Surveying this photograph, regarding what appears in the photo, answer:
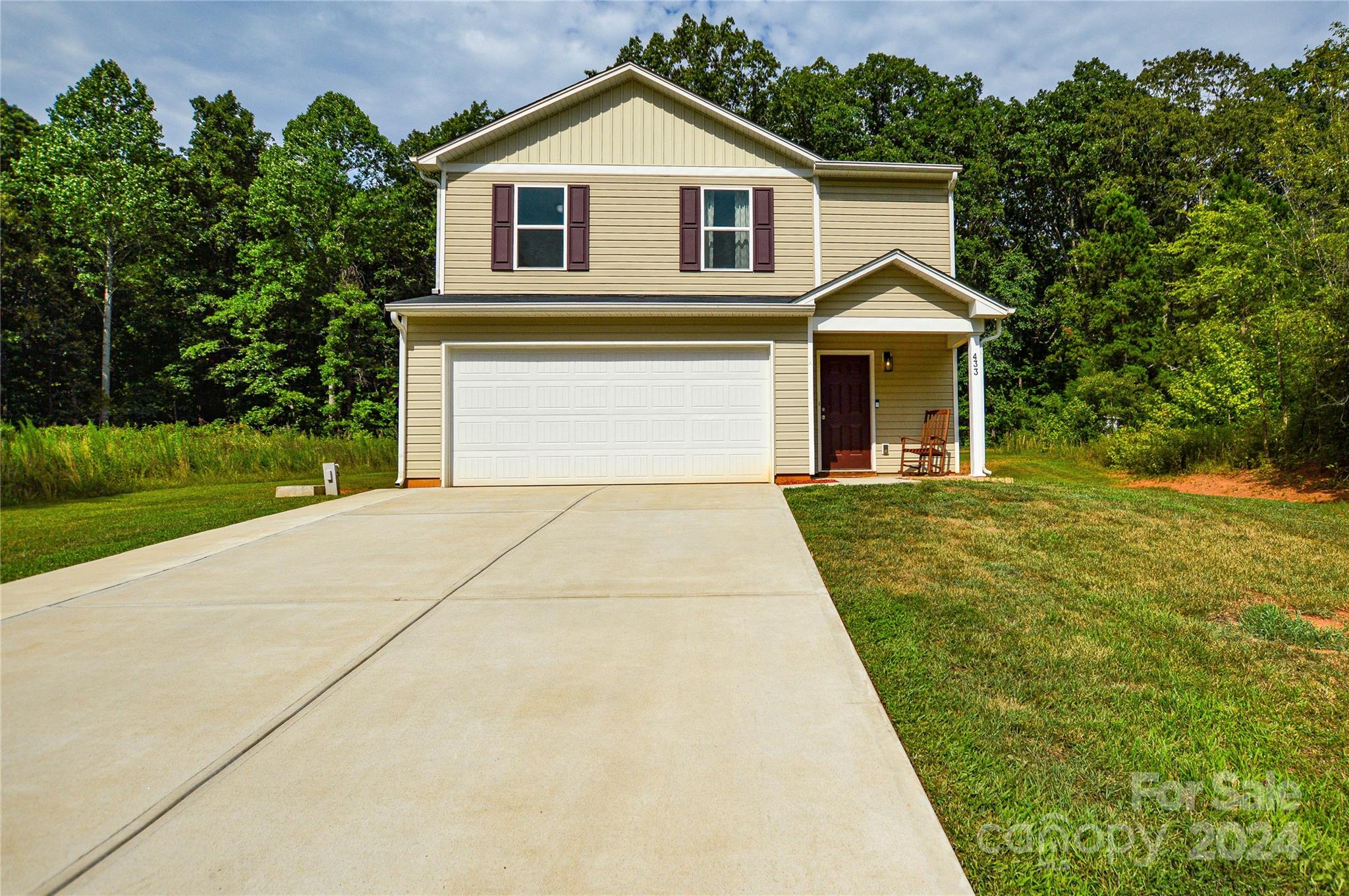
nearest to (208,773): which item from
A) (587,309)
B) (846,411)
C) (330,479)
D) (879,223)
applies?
(587,309)

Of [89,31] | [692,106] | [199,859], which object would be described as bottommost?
[199,859]

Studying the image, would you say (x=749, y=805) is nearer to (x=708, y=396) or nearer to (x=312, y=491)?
(x=708, y=396)

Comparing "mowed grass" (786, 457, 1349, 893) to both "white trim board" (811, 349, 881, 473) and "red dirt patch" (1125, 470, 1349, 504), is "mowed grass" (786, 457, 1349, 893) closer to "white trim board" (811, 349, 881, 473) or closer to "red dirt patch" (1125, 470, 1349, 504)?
"red dirt patch" (1125, 470, 1349, 504)

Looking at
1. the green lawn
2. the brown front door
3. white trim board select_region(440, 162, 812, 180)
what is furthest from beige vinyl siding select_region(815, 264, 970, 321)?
the green lawn

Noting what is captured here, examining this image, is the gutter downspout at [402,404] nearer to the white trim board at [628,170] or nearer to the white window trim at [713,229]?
the white trim board at [628,170]

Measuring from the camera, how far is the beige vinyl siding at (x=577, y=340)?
9.41 meters

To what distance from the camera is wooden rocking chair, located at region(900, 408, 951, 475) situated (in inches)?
408

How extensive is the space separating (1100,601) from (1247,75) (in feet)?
90.3

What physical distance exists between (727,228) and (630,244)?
65.0 inches

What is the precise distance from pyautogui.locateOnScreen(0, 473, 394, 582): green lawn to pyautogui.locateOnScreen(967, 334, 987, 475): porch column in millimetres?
9610

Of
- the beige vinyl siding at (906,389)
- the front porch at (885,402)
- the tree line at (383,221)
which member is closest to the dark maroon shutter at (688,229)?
the front porch at (885,402)

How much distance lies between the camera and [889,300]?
31.6 feet

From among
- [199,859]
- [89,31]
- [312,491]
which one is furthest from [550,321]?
[89,31]

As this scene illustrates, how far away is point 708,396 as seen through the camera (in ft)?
31.5
